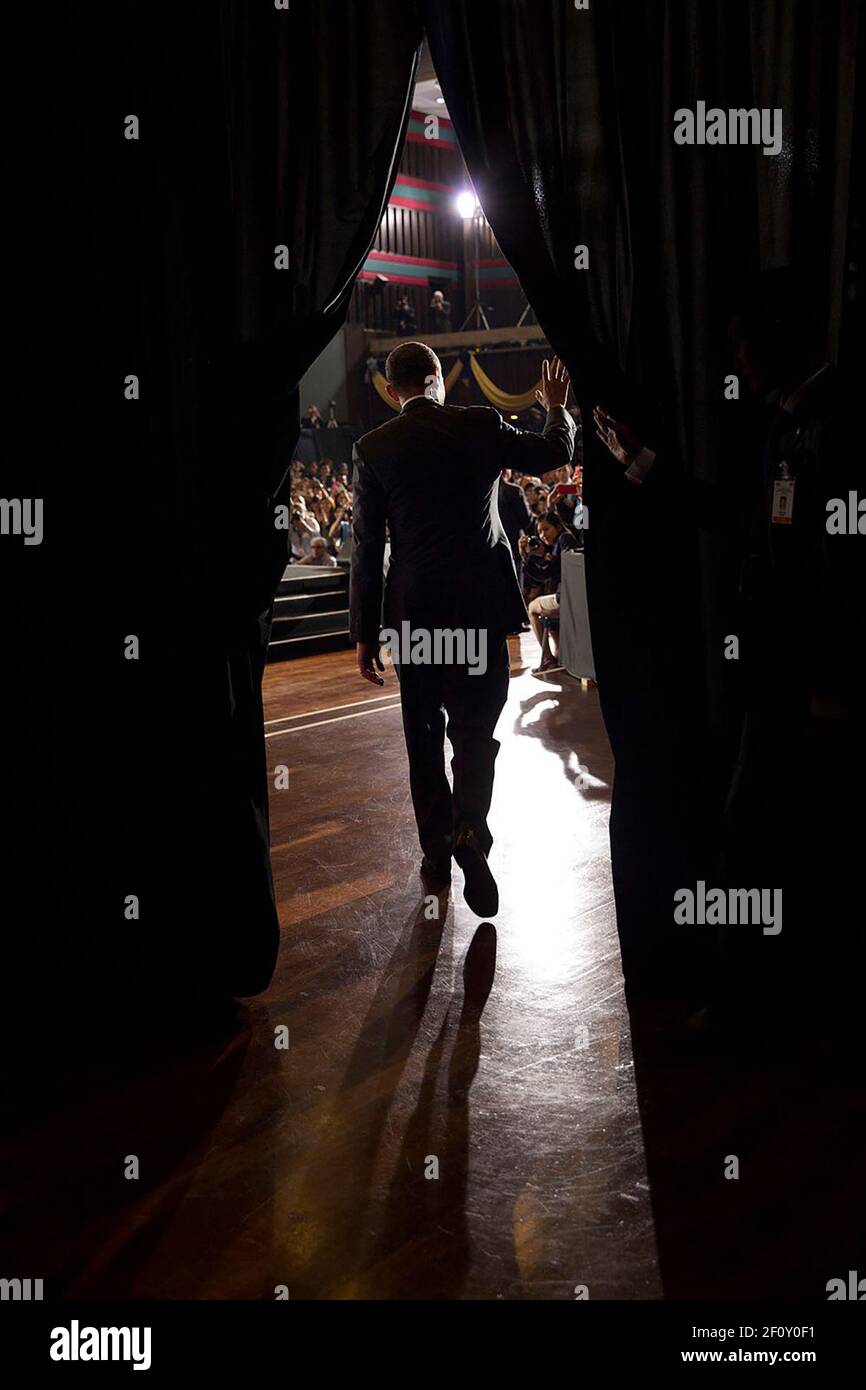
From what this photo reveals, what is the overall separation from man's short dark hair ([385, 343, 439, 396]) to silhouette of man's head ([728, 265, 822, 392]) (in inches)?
44.2

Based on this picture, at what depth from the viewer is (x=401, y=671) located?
138 inches

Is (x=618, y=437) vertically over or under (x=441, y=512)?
over

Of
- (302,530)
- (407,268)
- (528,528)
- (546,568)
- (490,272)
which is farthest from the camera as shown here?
(490,272)

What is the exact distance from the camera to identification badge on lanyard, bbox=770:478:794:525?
2.37 m

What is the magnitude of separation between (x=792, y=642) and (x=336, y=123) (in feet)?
5.26

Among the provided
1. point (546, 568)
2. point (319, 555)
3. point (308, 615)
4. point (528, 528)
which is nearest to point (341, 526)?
point (319, 555)

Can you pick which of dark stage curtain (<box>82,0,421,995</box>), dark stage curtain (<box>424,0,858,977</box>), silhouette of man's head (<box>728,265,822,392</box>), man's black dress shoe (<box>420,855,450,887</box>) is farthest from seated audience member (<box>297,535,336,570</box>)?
silhouette of man's head (<box>728,265,822,392</box>)

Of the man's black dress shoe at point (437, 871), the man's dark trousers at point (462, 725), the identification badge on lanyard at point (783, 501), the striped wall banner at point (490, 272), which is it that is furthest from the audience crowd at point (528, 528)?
the striped wall banner at point (490, 272)

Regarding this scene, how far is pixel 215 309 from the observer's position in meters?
2.78

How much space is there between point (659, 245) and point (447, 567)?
3.53ft

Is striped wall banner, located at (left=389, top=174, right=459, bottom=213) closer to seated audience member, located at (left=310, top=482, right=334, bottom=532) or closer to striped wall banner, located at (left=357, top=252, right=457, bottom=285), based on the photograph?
striped wall banner, located at (left=357, top=252, right=457, bottom=285)

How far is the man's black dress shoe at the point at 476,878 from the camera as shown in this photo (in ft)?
10.8

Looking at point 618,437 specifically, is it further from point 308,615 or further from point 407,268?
point 407,268
